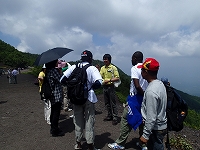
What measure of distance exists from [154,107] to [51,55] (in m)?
2.82

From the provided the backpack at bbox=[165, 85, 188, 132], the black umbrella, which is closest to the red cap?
the backpack at bbox=[165, 85, 188, 132]

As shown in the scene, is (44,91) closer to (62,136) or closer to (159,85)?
(62,136)

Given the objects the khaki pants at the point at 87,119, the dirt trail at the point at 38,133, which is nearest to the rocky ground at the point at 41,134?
the dirt trail at the point at 38,133

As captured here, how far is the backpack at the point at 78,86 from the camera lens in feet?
11.6

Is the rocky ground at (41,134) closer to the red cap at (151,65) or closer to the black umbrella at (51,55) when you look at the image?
the black umbrella at (51,55)

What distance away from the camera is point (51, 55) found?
4281 millimetres

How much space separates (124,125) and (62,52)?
230 centimetres

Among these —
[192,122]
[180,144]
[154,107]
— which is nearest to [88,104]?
[154,107]

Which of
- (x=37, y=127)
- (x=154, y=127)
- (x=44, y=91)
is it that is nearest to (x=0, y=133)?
(x=37, y=127)

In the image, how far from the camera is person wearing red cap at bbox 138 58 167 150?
95.5 inches

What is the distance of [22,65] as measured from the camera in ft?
227

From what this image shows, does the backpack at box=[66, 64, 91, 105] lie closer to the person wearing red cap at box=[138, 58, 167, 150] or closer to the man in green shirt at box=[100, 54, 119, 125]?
the person wearing red cap at box=[138, 58, 167, 150]

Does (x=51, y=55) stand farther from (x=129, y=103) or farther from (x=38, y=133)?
(x=38, y=133)

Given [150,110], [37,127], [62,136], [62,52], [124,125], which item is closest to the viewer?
[150,110]
